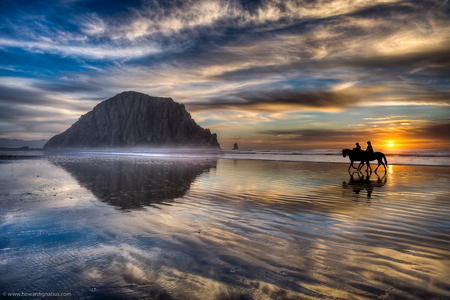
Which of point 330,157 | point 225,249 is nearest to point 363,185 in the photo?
point 225,249

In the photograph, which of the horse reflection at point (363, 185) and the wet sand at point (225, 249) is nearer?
the wet sand at point (225, 249)

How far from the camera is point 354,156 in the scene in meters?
21.7

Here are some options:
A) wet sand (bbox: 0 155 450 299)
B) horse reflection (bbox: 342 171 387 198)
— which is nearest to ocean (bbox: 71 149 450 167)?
horse reflection (bbox: 342 171 387 198)

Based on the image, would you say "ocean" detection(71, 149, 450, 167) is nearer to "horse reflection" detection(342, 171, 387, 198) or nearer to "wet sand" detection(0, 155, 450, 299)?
"horse reflection" detection(342, 171, 387, 198)

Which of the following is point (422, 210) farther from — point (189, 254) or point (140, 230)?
point (140, 230)

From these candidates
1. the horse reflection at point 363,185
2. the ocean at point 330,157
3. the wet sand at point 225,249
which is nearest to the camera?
the wet sand at point 225,249

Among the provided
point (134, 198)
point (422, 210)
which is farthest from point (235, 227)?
point (422, 210)

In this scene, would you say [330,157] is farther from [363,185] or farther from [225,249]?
[225,249]

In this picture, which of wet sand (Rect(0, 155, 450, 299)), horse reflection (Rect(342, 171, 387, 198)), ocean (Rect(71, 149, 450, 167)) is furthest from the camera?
ocean (Rect(71, 149, 450, 167))

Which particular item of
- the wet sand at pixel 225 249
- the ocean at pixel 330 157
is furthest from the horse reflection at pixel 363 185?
the ocean at pixel 330 157

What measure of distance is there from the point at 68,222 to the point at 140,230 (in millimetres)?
2216

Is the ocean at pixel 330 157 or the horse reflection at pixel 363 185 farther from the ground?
the ocean at pixel 330 157

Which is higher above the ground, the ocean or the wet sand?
the ocean

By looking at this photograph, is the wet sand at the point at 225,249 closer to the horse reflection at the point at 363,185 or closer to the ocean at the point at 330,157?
the horse reflection at the point at 363,185
